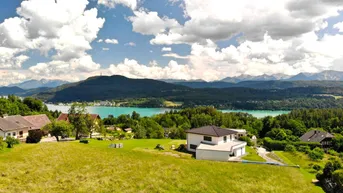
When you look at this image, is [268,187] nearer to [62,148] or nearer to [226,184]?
[226,184]

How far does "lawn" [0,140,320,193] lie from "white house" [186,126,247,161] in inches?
175

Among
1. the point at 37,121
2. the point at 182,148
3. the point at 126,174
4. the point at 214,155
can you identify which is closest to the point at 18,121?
the point at 37,121

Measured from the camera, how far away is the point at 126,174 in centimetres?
2945

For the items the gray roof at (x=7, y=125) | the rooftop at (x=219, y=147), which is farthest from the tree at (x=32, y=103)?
the rooftop at (x=219, y=147)

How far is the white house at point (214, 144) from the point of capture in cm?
4047

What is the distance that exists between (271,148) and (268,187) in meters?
47.3

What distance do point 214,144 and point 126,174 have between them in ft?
66.6

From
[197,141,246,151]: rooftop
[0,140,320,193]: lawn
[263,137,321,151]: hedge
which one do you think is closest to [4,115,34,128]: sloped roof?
[0,140,320,193]: lawn

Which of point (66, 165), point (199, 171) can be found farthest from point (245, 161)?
point (66, 165)

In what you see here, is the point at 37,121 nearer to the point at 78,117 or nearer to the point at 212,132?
the point at 78,117

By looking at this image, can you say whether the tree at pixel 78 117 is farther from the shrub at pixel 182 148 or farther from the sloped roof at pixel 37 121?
the shrub at pixel 182 148

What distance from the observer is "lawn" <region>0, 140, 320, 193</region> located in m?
25.8

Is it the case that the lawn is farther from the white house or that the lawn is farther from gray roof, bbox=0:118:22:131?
→ gray roof, bbox=0:118:22:131

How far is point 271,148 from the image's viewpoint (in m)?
72.9
